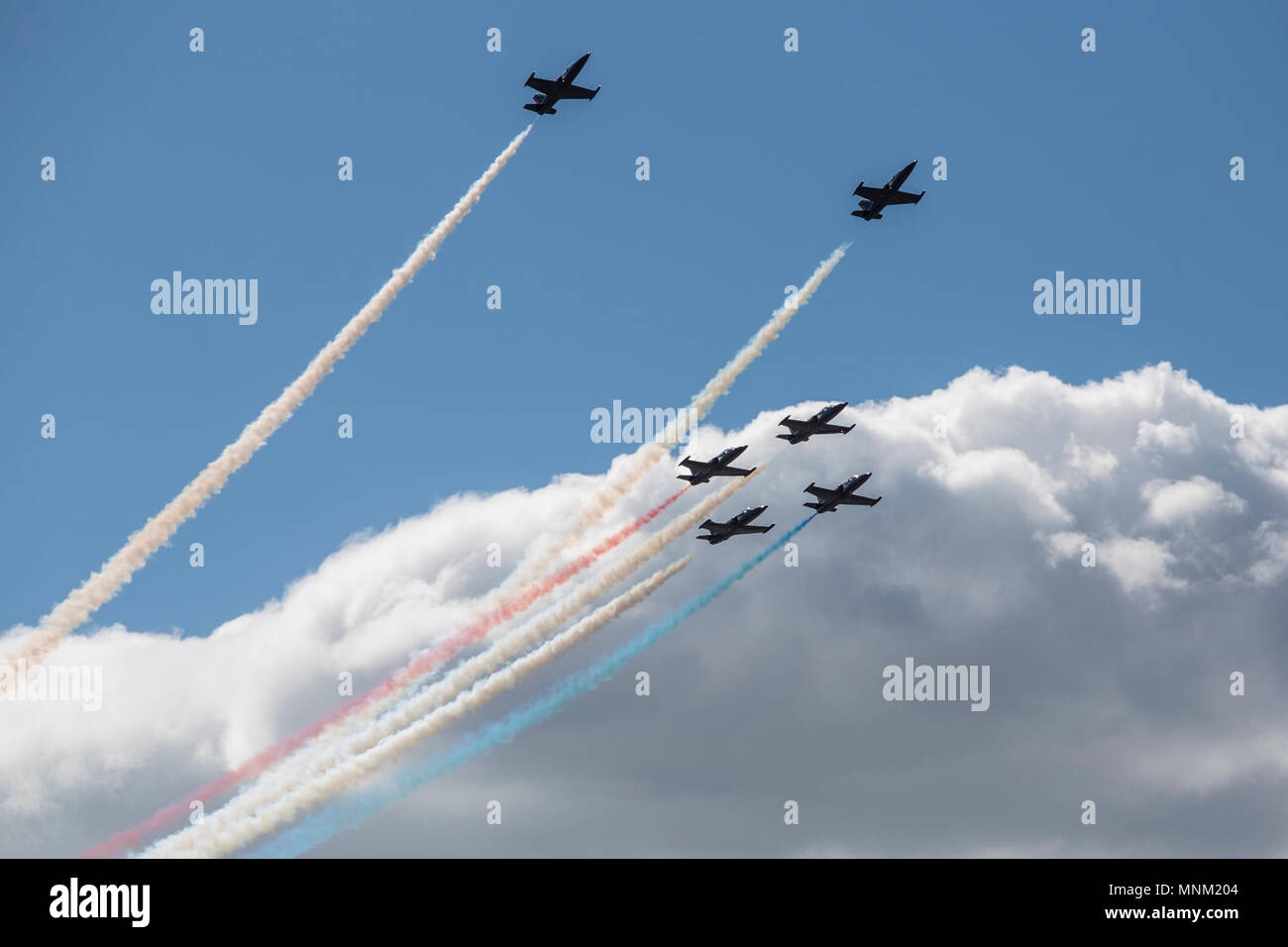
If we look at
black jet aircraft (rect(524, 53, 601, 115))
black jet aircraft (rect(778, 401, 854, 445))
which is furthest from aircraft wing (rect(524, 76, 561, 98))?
black jet aircraft (rect(778, 401, 854, 445))

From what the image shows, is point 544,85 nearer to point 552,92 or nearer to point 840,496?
point 552,92

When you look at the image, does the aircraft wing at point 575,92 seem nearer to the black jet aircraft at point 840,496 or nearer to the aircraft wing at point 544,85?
the aircraft wing at point 544,85

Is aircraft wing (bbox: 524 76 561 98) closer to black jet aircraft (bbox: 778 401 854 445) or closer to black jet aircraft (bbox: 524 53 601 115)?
black jet aircraft (bbox: 524 53 601 115)

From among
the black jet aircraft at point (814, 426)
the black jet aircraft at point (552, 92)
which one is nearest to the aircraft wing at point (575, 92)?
the black jet aircraft at point (552, 92)

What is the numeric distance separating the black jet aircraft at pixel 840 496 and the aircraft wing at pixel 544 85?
126 ft

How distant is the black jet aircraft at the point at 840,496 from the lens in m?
143

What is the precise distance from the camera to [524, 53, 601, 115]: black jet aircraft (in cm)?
12562

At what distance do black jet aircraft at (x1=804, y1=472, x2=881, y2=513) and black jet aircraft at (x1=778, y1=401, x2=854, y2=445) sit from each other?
20.0 ft

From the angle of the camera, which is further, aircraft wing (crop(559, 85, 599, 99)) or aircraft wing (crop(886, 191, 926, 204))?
aircraft wing (crop(886, 191, 926, 204))

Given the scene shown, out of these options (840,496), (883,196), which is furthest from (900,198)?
(840,496)
